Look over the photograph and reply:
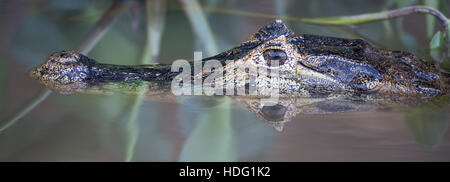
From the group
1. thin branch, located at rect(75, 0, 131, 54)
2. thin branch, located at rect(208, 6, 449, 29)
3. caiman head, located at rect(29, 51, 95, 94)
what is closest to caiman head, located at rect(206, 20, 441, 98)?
caiman head, located at rect(29, 51, 95, 94)

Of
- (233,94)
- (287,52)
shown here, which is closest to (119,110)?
(233,94)

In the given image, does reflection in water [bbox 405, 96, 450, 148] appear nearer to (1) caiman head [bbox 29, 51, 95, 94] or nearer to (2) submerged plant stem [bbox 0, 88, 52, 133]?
(1) caiman head [bbox 29, 51, 95, 94]

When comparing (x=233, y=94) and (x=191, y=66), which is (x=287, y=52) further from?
(x=191, y=66)

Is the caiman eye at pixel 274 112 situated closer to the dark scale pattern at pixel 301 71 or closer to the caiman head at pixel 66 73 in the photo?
the dark scale pattern at pixel 301 71

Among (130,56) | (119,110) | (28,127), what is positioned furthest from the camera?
(130,56)

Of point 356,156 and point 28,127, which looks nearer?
point 356,156

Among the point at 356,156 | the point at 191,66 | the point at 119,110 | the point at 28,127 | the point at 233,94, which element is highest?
the point at 191,66

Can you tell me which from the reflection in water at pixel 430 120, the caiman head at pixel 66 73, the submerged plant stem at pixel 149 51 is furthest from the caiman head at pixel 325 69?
the caiman head at pixel 66 73
